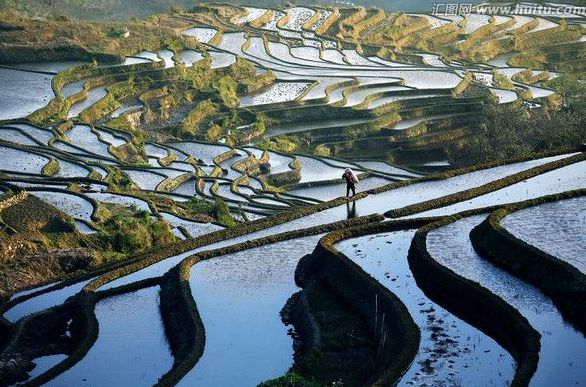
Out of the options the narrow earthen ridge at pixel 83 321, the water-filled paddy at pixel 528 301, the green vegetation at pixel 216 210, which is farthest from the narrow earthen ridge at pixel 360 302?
the green vegetation at pixel 216 210

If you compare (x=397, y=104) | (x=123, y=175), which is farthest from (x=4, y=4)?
(x=123, y=175)

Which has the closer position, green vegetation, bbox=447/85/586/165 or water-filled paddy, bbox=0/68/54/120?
green vegetation, bbox=447/85/586/165

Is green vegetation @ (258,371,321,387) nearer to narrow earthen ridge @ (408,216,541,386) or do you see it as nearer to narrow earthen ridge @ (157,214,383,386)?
narrow earthen ridge @ (157,214,383,386)

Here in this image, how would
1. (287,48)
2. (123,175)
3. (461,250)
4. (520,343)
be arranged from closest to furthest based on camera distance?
(520,343) < (461,250) < (123,175) < (287,48)

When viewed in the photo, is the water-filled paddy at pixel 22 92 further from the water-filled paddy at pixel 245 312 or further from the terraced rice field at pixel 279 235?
the water-filled paddy at pixel 245 312

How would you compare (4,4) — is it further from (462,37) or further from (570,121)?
(570,121)

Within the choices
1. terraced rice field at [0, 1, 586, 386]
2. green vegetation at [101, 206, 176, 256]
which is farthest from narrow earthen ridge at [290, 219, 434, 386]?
green vegetation at [101, 206, 176, 256]
